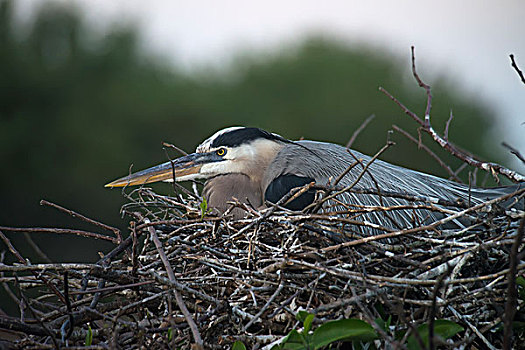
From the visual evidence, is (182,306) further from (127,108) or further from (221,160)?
(127,108)

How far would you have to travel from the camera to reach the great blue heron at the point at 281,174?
229 centimetres

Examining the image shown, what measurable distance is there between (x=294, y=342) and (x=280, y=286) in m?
0.23

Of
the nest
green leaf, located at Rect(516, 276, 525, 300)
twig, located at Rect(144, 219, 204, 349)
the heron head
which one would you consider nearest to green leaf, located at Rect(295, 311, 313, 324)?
the nest

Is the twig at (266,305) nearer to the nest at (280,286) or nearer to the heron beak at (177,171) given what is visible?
the nest at (280,286)

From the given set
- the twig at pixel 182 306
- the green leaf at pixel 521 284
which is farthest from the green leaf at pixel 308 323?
the green leaf at pixel 521 284

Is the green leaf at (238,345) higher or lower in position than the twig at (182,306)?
lower

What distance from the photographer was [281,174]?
2.37 m

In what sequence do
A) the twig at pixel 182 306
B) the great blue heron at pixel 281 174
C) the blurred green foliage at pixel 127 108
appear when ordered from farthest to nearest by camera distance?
the blurred green foliage at pixel 127 108, the great blue heron at pixel 281 174, the twig at pixel 182 306

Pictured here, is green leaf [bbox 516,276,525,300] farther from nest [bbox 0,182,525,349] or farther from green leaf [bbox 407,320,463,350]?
green leaf [bbox 407,320,463,350]

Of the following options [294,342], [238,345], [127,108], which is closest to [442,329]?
[294,342]

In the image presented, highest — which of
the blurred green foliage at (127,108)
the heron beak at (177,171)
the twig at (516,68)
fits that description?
the twig at (516,68)

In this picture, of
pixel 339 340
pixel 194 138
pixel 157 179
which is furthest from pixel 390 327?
pixel 194 138

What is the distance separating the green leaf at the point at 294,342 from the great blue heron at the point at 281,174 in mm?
884

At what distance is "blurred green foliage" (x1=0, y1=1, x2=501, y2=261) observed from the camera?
362 inches
